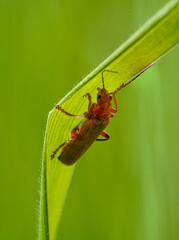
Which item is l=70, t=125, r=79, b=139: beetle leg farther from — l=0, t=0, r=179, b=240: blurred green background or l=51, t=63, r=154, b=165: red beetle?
l=0, t=0, r=179, b=240: blurred green background

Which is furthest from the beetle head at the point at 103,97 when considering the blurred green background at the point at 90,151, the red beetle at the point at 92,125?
the blurred green background at the point at 90,151

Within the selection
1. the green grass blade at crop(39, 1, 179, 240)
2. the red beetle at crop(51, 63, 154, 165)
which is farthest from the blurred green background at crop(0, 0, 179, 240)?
the green grass blade at crop(39, 1, 179, 240)

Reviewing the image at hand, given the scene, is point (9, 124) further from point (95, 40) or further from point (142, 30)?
point (142, 30)

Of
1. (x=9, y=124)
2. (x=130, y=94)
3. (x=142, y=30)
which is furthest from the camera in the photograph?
(x=130, y=94)

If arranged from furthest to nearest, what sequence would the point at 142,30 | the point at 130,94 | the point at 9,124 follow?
the point at 130,94 → the point at 9,124 → the point at 142,30

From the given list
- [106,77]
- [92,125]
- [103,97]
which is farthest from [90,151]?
[106,77]

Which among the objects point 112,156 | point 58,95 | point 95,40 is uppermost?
point 95,40

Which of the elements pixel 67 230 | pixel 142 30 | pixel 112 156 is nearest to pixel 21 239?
pixel 67 230
